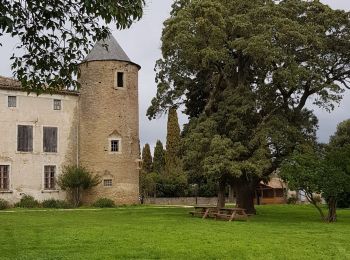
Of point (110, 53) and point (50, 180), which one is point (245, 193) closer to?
point (50, 180)

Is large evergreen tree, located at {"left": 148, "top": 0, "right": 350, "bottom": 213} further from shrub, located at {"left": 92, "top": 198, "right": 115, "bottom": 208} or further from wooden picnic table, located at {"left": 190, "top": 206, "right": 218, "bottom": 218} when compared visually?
shrub, located at {"left": 92, "top": 198, "right": 115, "bottom": 208}

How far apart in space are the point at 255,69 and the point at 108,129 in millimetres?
14910

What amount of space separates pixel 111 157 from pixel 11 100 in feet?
28.3

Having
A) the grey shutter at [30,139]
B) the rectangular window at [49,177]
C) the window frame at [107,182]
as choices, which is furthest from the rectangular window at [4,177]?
the window frame at [107,182]

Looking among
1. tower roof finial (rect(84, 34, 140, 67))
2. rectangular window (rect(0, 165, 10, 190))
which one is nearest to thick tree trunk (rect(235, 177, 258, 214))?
tower roof finial (rect(84, 34, 140, 67))

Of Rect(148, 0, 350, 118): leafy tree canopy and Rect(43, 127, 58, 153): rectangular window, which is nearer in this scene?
Rect(148, 0, 350, 118): leafy tree canopy

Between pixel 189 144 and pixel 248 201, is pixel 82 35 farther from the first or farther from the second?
pixel 248 201

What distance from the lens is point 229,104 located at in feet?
99.3

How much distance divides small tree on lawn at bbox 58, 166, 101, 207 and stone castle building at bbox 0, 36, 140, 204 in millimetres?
539

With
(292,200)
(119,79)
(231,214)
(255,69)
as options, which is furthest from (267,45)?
(292,200)

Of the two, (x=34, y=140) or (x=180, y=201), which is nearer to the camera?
(x=34, y=140)

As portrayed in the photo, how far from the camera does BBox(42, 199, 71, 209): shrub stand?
39.8 metres

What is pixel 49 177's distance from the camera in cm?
4169

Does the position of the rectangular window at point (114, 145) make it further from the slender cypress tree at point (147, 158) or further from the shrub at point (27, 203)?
the slender cypress tree at point (147, 158)
